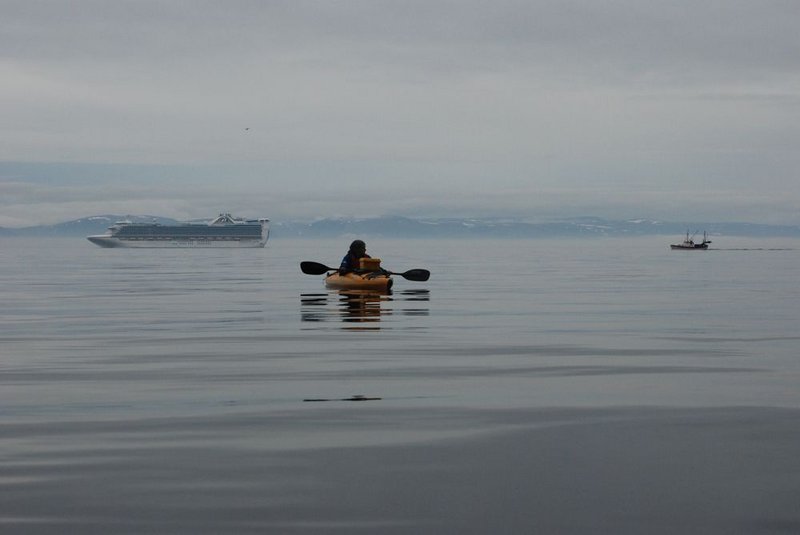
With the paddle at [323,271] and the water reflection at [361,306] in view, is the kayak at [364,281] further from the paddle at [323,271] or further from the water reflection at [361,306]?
the paddle at [323,271]

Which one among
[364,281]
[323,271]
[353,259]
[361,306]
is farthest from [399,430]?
[323,271]

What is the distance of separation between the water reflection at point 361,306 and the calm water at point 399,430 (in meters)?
2.97

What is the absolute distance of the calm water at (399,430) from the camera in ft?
26.7

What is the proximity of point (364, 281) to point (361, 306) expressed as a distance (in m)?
7.00

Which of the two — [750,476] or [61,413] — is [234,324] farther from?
[750,476]

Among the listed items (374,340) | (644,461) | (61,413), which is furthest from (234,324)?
(644,461)

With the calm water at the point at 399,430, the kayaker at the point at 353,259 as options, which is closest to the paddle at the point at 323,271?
the kayaker at the point at 353,259

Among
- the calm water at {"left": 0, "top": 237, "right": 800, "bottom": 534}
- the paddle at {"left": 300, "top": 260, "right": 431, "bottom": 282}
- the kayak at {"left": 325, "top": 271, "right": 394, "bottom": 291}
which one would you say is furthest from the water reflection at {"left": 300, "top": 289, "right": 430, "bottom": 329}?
the calm water at {"left": 0, "top": 237, "right": 800, "bottom": 534}

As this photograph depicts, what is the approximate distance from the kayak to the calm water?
14798 mm

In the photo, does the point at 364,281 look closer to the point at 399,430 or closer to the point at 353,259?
the point at 353,259

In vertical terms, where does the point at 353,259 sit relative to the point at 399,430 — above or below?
above

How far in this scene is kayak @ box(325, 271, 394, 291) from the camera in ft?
135

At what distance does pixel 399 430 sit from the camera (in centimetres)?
1156

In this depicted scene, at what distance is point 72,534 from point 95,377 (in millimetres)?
9246
